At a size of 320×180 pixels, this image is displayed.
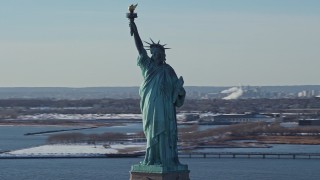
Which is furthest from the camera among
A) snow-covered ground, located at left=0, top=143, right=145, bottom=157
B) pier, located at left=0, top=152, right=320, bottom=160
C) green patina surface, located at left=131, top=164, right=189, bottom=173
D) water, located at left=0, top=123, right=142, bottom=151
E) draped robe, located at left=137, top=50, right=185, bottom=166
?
water, located at left=0, top=123, right=142, bottom=151

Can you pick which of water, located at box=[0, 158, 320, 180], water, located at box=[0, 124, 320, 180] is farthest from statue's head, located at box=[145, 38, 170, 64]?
water, located at box=[0, 124, 320, 180]

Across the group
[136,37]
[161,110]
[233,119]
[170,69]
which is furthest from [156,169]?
[233,119]

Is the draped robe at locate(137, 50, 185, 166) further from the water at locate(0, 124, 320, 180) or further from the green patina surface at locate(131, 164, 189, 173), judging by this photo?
the water at locate(0, 124, 320, 180)

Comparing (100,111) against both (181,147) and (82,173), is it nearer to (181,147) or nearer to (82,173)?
(181,147)

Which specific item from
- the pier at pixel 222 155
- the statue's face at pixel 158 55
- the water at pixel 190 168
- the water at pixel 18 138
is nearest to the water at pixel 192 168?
the water at pixel 190 168

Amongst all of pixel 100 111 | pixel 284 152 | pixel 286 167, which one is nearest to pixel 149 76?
pixel 286 167
